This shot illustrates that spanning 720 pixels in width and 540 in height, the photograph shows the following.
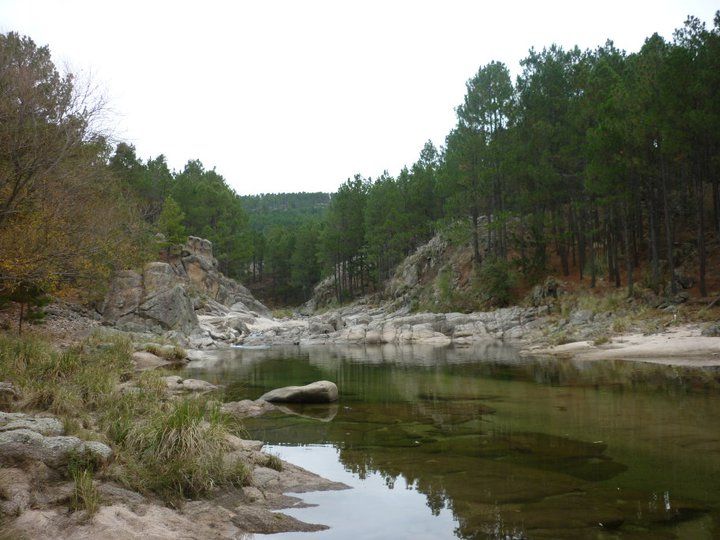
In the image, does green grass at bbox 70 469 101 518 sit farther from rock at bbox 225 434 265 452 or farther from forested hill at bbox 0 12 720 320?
forested hill at bbox 0 12 720 320

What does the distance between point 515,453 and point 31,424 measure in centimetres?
650

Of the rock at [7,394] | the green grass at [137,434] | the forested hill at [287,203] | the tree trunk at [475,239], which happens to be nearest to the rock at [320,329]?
the tree trunk at [475,239]

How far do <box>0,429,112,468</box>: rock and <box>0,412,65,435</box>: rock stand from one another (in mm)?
211

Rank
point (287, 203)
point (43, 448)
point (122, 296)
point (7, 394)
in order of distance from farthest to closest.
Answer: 1. point (287, 203)
2. point (122, 296)
3. point (7, 394)
4. point (43, 448)

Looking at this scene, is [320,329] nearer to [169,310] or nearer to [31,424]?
[169,310]

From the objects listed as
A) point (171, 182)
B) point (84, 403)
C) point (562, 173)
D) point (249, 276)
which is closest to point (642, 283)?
point (562, 173)

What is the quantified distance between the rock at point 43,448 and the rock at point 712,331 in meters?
21.3

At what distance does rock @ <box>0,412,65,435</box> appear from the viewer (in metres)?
6.16

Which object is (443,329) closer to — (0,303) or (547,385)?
(547,385)

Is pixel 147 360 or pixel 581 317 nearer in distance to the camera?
pixel 147 360

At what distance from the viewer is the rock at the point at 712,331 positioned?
20.4m

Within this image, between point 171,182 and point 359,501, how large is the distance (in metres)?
66.4

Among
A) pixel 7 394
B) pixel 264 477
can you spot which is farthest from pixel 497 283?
pixel 7 394

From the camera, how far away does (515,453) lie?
8352 millimetres
